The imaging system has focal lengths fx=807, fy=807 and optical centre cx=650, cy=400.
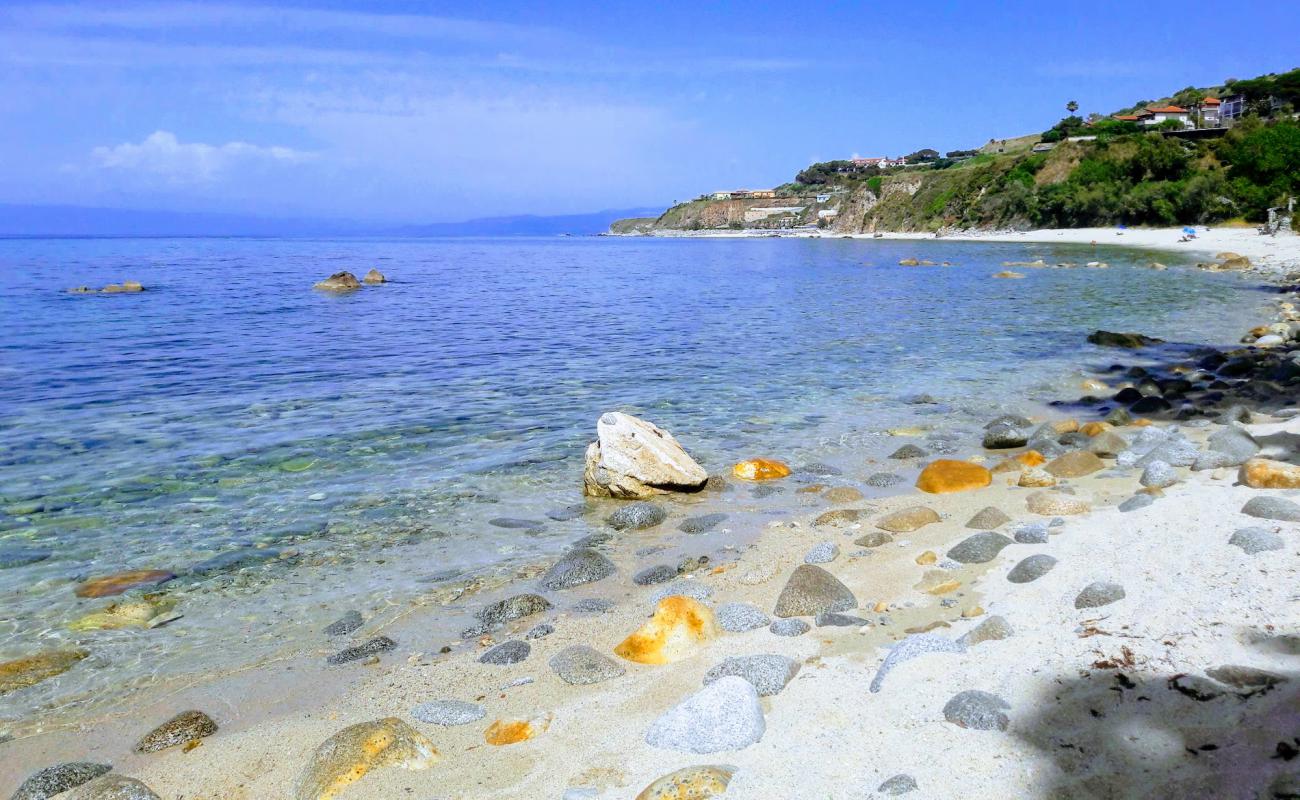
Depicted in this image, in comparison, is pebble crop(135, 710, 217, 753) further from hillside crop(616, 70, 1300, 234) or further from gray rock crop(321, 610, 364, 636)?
hillside crop(616, 70, 1300, 234)

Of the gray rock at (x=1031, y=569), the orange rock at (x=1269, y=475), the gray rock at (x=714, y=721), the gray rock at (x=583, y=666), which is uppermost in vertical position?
the orange rock at (x=1269, y=475)

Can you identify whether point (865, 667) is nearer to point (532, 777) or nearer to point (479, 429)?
point (532, 777)

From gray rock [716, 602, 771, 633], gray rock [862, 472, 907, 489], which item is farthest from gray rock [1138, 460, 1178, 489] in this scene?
gray rock [716, 602, 771, 633]

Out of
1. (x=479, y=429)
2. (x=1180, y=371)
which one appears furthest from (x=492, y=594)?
(x=1180, y=371)

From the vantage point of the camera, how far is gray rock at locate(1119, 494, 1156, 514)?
23.5 feet

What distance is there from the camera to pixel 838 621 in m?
5.86

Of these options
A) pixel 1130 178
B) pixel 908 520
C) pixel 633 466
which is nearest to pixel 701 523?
pixel 633 466

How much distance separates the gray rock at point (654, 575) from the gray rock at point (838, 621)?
5.81 feet

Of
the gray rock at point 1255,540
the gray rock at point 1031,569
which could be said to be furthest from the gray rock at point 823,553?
the gray rock at point 1255,540

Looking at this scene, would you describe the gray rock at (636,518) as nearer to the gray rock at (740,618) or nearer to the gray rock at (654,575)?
the gray rock at (654,575)

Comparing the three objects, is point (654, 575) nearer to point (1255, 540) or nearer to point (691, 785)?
point (691, 785)

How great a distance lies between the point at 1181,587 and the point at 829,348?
58.8 feet

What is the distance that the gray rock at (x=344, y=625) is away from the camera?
21.5ft

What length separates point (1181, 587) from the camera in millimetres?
5012
